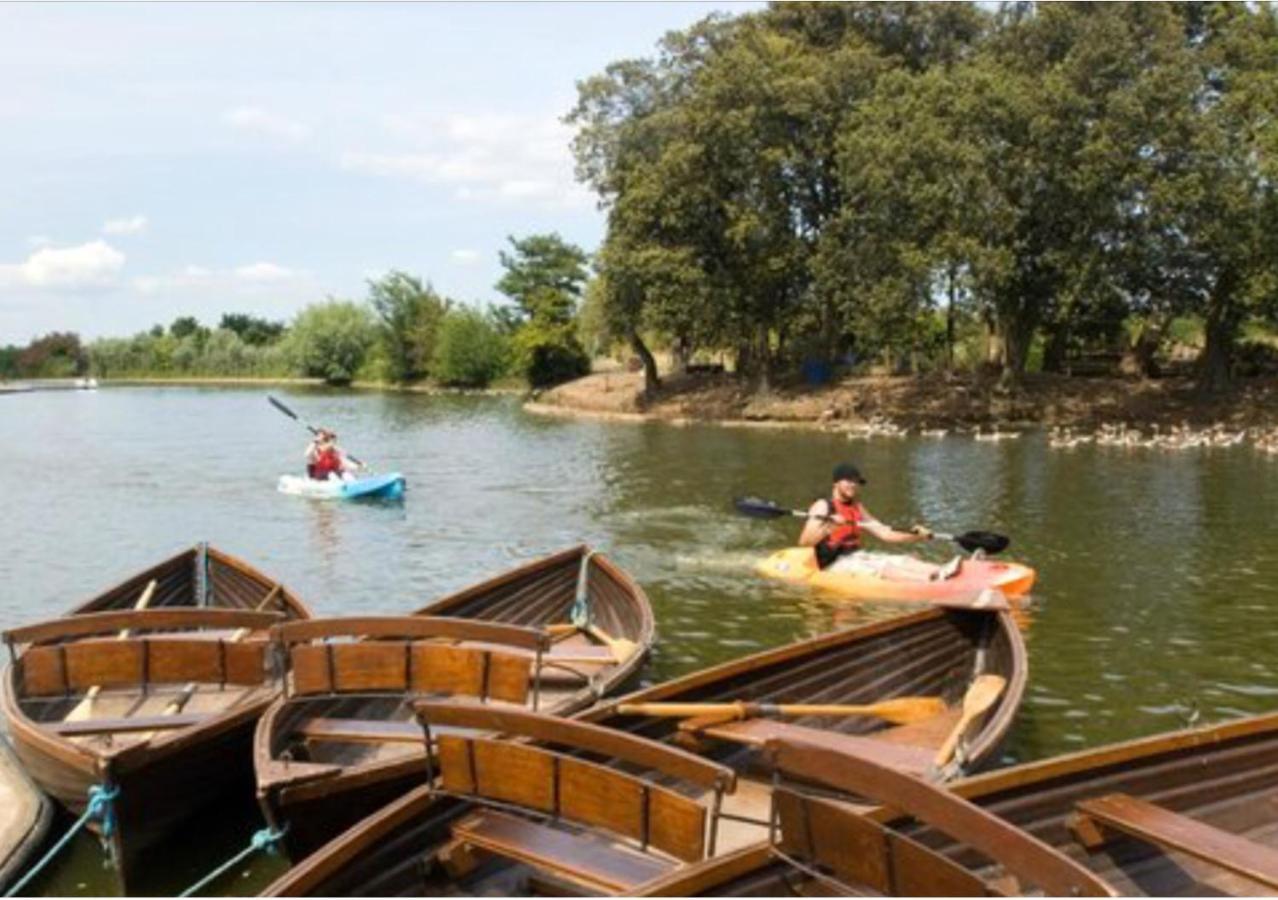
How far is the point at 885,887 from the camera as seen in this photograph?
524 cm

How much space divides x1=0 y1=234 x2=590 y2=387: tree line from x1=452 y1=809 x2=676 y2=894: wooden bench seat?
66548 millimetres

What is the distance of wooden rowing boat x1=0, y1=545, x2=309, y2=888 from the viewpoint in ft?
24.0

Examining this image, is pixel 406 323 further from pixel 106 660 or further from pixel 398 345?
pixel 106 660

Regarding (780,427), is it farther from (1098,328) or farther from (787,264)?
(1098,328)

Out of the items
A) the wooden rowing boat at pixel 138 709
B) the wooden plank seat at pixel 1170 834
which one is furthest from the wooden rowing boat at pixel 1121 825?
the wooden rowing boat at pixel 138 709

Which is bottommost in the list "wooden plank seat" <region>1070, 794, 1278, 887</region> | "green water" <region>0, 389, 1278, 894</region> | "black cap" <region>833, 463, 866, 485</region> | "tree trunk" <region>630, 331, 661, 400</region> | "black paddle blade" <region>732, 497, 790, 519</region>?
"green water" <region>0, 389, 1278, 894</region>

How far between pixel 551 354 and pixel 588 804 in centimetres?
6809

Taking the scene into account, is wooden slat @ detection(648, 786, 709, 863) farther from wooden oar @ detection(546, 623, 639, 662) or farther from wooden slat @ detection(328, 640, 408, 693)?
wooden oar @ detection(546, 623, 639, 662)

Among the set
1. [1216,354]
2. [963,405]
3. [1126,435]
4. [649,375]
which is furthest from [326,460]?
[1216,354]

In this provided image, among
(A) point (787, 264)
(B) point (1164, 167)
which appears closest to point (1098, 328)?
(B) point (1164, 167)

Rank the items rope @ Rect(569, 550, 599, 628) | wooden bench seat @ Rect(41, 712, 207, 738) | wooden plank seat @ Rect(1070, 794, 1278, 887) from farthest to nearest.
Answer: rope @ Rect(569, 550, 599, 628), wooden bench seat @ Rect(41, 712, 207, 738), wooden plank seat @ Rect(1070, 794, 1278, 887)

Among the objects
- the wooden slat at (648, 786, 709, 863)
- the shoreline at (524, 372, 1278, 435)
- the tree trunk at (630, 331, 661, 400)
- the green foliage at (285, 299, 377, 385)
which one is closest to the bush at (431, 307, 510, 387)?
the green foliage at (285, 299, 377, 385)

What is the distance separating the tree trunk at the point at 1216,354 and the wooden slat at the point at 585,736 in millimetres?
43078

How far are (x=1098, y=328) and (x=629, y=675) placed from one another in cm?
4242
